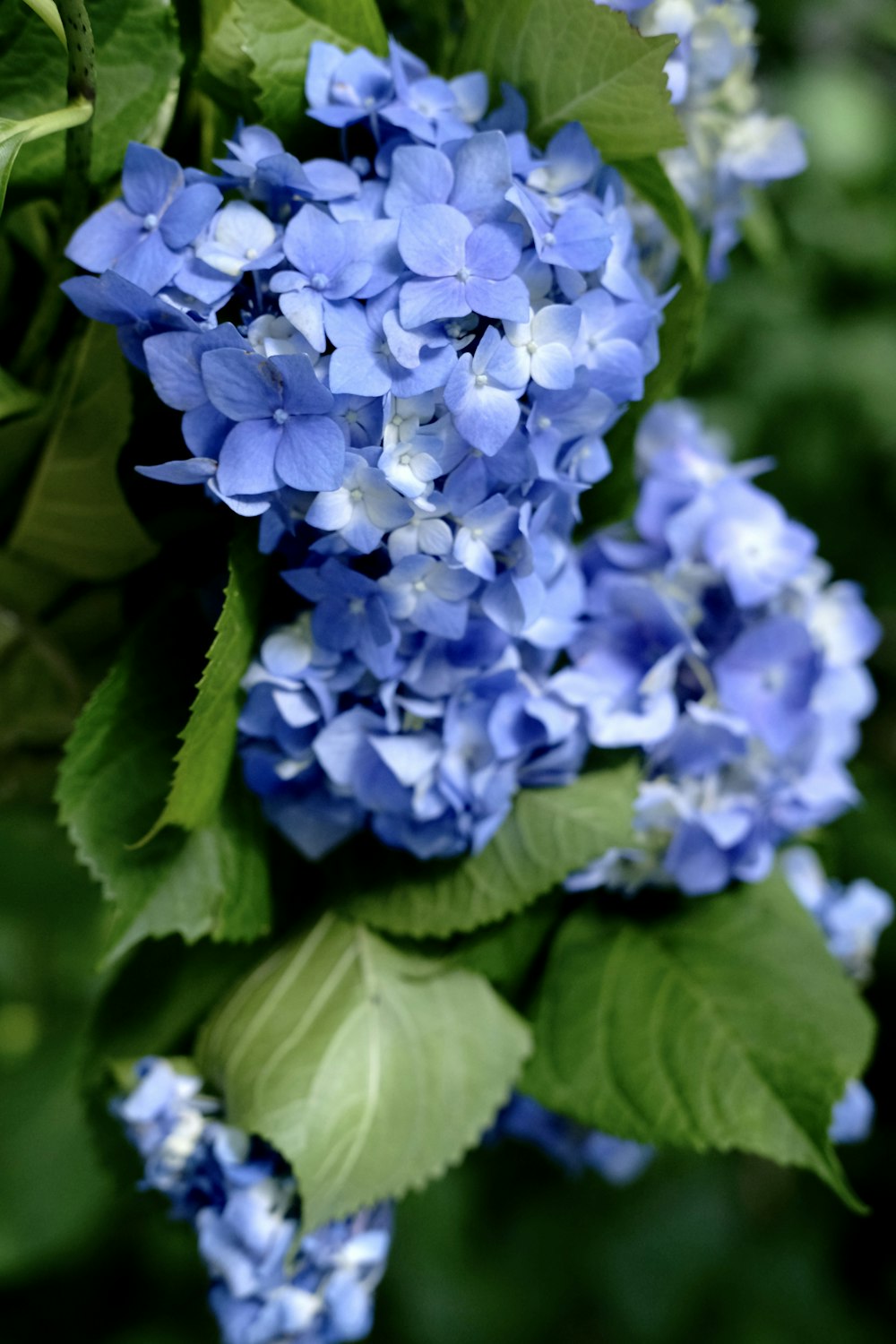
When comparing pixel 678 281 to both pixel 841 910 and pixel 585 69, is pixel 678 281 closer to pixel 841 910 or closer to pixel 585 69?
pixel 585 69

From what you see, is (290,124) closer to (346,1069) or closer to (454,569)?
(454,569)

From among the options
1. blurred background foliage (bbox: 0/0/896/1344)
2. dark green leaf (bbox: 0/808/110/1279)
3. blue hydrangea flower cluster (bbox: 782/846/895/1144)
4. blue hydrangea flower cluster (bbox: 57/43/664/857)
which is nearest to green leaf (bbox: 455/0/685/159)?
blue hydrangea flower cluster (bbox: 57/43/664/857)

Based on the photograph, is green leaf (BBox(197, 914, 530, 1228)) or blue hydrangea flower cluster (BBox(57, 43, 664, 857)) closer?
blue hydrangea flower cluster (BBox(57, 43, 664, 857))

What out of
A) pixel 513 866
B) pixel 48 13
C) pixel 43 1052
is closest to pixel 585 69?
pixel 48 13

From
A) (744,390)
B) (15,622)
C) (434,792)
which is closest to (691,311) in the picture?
(434,792)

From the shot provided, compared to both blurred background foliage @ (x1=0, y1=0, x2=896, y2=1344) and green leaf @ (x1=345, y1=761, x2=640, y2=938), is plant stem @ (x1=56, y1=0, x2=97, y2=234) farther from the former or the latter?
blurred background foliage @ (x1=0, y1=0, x2=896, y2=1344)

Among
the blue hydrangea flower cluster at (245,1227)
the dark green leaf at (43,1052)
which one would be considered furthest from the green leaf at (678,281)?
the dark green leaf at (43,1052)

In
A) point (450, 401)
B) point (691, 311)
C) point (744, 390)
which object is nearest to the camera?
point (450, 401)

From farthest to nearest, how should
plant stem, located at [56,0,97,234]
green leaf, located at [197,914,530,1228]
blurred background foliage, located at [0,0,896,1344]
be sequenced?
blurred background foliage, located at [0,0,896,1344]
green leaf, located at [197,914,530,1228]
plant stem, located at [56,0,97,234]
